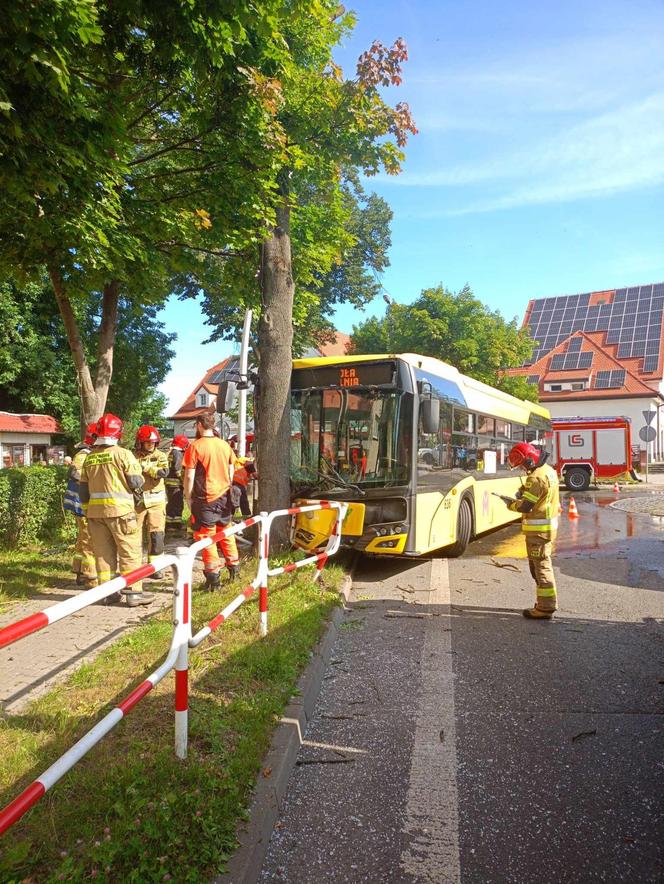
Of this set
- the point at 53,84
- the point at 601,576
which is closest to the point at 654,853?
the point at 53,84

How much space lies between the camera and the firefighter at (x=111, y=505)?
613 cm

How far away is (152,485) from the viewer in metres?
7.53

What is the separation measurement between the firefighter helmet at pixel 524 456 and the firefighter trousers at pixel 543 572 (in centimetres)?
71

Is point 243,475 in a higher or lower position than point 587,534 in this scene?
higher

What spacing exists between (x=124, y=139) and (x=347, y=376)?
3.87 meters

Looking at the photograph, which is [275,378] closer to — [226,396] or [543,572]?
[226,396]

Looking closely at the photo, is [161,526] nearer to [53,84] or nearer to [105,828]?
[53,84]

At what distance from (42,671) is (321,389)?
16.8 ft

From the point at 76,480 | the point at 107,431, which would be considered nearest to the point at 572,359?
the point at 76,480

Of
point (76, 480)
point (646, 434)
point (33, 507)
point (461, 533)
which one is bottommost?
point (461, 533)

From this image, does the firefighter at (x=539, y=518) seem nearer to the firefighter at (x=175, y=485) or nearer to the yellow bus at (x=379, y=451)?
the yellow bus at (x=379, y=451)

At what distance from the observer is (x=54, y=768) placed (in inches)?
83.4

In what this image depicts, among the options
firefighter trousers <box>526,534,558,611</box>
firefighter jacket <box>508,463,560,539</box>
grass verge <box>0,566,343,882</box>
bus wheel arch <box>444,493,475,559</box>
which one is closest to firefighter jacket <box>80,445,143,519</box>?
grass verge <box>0,566,343,882</box>

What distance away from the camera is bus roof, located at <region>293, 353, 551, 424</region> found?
8.37 m
